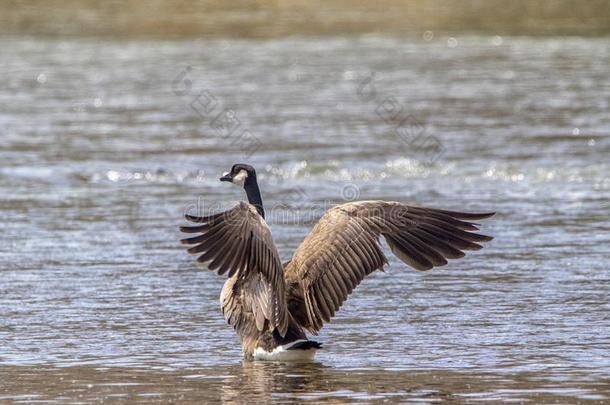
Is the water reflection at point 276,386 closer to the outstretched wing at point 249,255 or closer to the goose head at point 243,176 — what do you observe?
the outstretched wing at point 249,255

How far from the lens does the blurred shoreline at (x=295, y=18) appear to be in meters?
33.2

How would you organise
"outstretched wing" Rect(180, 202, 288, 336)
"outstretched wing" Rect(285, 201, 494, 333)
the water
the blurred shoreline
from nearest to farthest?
"outstretched wing" Rect(180, 202, 288, 336)
the water
"outstretched wing" Rect(285, 201, 494, 333)
the blurred shoreline

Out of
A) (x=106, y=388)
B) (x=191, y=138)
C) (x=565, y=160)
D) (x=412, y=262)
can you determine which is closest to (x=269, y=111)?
(x=191, y=138)

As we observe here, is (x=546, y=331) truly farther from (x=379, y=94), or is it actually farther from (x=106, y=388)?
(x=379, y=94)

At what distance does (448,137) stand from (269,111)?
3.35 meters

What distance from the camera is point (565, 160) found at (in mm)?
16781

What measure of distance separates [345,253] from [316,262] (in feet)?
0.66

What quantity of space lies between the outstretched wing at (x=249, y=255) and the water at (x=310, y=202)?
39 centimetres

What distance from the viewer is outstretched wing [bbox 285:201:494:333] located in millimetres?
9156

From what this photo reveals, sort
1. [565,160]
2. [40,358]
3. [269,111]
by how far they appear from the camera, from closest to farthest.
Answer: [40,358]
[565,160]
[269,111]

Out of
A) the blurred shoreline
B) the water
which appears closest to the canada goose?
the water

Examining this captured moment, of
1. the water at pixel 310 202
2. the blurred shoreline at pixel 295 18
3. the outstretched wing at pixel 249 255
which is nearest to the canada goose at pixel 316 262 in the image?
the outstretched wing at pixel 249 255

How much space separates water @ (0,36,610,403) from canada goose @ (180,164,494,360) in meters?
0.23

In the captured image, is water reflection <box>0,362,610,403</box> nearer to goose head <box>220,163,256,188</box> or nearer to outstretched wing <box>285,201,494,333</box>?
outstretched wing <box>285,201,494,333</box>
